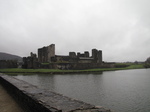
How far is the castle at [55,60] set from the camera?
139ft

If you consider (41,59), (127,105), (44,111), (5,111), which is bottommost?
(127,105)

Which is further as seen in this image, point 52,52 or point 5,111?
point 52,52

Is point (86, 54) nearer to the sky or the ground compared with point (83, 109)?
nearer to the sky

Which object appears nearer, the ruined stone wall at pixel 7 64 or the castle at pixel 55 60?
the castle at pixel 55 60

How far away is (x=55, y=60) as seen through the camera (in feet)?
160

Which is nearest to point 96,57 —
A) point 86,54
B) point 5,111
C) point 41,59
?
point 86,54

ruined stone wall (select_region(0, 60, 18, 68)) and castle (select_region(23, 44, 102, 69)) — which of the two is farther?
ruined stone wall (select_region(0, 60, 18, 68))

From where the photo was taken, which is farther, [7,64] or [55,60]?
[55,60]

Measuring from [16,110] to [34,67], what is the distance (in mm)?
38014

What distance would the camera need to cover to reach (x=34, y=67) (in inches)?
1641

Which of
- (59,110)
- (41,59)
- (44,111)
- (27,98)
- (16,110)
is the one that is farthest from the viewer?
(41,59)

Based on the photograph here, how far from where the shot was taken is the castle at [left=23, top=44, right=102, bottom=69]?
42500 mm

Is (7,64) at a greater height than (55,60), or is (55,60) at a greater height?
(55,60)

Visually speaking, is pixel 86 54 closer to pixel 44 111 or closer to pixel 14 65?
pixel 14 65
